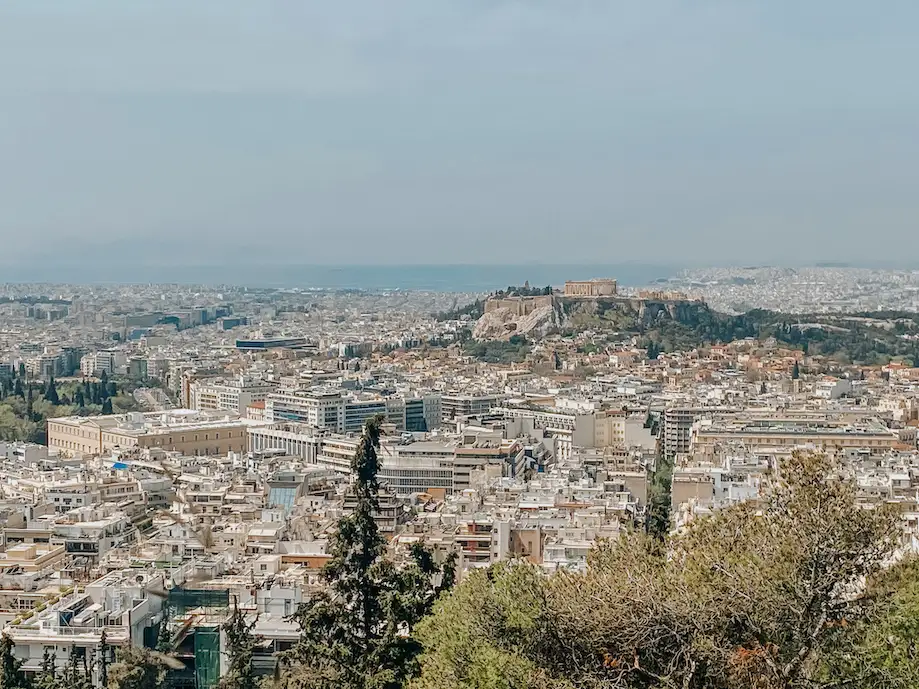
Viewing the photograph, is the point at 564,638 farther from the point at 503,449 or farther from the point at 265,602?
the point at 503,449

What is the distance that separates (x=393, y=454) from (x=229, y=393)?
1689 cm

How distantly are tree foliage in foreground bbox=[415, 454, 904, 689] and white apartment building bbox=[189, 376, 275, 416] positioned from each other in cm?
3370

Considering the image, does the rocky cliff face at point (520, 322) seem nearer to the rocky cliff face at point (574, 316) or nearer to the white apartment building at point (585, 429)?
the rocky cliff face at point (574, 316)

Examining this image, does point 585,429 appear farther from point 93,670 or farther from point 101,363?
point 101,363

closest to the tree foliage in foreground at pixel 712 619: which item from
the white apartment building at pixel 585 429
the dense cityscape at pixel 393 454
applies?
the dense cityscape at pixel 393 454

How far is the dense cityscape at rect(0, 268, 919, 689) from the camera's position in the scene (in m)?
13.2

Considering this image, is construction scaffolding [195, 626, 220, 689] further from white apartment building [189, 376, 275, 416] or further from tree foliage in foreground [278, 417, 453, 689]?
white apartment building [189, 376, 275, 416]

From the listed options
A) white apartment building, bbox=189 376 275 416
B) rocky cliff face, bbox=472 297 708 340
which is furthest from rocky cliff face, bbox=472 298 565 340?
white apartment building, bbox=189 376 275 416

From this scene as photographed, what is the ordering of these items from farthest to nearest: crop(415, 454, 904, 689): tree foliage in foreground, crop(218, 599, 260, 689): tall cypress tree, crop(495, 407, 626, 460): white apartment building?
crop(495, 407, 626, 460): white apartment building
crop(218, 599, 260, 689): tall cypress tree
crop(415, 454, 904, 689): tree foliage in foreground

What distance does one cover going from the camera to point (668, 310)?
72.7 m

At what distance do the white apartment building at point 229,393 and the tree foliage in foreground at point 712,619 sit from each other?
3370 centimetres

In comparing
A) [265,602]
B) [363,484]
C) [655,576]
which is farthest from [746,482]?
[655,576]

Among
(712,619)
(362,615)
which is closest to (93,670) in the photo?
(362,615)

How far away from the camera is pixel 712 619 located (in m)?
8.16
